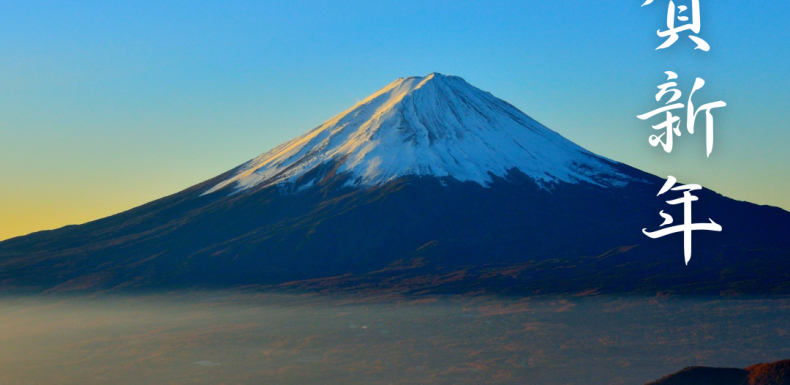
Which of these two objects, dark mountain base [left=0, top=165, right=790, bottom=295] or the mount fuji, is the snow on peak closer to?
the mount fuji

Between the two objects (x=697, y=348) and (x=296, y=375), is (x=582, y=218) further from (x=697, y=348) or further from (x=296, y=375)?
(x=296, y=375)

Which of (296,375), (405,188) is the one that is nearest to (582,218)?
(405,188)

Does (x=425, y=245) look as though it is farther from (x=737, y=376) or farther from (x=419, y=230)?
(x=737, y=376)

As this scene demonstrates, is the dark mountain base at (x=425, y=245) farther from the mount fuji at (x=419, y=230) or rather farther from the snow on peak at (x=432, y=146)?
the snow on peak at (x=432, y=146)

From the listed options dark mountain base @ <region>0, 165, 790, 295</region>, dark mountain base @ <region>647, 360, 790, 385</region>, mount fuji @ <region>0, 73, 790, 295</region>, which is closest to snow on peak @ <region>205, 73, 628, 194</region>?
mount fuji @ <region>0, 73, 790, 295</region>

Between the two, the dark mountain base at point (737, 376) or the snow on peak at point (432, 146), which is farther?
the snow on peak at point (432, 146)

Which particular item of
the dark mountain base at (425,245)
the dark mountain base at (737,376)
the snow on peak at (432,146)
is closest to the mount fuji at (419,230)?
the dark mountain base at (425,245)
